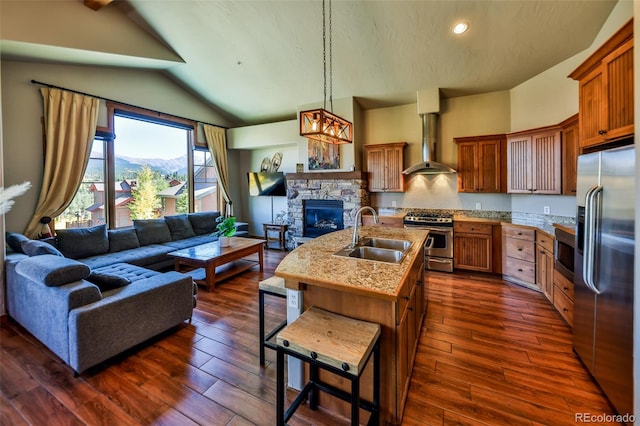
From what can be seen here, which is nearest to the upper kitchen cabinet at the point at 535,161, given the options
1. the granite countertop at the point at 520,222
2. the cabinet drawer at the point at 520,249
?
the granite countertop at the point at 520,222

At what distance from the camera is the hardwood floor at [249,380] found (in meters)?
1.81

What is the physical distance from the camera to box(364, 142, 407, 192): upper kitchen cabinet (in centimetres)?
525

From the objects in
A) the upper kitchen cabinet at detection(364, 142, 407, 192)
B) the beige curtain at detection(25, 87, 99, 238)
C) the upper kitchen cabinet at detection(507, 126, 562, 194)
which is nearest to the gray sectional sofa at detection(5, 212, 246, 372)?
the beige curtain at detection(25, 87, 99, 238)

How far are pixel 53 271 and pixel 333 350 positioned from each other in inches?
95.1

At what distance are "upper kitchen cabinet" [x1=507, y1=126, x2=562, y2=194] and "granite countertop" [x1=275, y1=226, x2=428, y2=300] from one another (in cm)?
260

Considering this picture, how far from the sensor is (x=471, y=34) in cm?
353

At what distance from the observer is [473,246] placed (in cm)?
453

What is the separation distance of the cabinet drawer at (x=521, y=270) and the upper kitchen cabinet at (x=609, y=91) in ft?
6.95

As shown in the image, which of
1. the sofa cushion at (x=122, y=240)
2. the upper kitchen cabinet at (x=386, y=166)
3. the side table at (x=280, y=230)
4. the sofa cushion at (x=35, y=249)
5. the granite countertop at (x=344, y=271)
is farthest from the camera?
the side table at (x=280, y=230)

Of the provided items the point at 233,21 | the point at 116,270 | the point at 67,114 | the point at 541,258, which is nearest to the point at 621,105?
the point at 541,258

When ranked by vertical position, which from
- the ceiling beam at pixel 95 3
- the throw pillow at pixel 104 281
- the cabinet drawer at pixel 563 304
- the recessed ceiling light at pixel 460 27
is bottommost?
the cabinet drawer at pixel 563 304

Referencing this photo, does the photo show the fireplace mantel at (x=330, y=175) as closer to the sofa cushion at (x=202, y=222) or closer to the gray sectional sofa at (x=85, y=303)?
the sofa cushion at (x=202, y=222)

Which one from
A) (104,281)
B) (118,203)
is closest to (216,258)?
(104,281)

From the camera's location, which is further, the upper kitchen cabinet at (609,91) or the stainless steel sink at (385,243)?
the stainless steel sink at (385,243)
